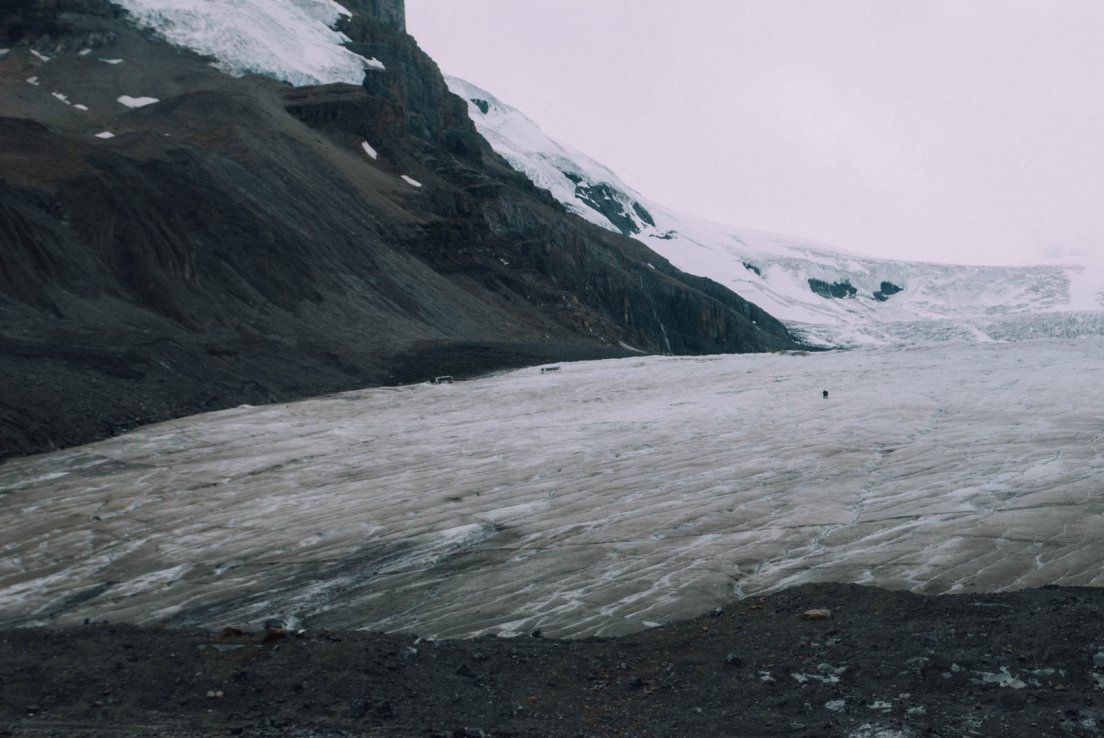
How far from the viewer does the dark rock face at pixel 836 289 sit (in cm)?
16325

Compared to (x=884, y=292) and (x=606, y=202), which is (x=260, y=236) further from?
(x=884, y=292)

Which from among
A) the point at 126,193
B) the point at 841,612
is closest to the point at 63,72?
the point at 126,193

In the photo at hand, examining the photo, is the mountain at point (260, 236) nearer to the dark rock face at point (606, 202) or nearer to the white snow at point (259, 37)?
the white snow at point (259, 37)

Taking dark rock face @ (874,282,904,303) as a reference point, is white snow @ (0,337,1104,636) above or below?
below

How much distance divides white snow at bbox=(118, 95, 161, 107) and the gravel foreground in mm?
70439

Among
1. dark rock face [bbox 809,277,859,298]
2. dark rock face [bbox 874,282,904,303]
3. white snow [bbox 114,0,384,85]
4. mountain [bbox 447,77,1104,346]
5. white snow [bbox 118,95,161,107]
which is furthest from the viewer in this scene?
dark rock face [bbox 809,277,859,298]

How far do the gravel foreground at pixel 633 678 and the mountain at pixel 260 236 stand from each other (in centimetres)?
1758

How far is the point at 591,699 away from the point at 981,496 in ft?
31.1

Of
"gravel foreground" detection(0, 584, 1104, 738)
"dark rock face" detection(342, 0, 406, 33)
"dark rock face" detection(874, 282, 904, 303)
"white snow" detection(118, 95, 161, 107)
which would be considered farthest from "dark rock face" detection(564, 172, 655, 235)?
"gravel foreground" detection(0, 584, 1104, 738)

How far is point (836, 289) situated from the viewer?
16462 cm

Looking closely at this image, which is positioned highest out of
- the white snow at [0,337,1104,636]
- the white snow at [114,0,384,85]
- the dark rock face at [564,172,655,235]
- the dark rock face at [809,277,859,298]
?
the white snow at [114,0,384,85]

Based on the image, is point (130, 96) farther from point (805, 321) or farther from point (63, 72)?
point (805, 321)

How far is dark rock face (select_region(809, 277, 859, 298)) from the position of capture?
163m

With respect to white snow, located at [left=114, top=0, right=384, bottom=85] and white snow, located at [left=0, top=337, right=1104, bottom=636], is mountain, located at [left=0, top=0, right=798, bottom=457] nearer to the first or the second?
white snow, located at [left=114, top=0, right=384, bottom=85]
